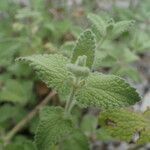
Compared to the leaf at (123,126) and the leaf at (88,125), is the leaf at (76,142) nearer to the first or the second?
the leaf at (123,126)

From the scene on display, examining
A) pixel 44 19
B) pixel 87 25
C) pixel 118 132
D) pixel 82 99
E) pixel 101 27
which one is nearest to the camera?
pixel 82 99

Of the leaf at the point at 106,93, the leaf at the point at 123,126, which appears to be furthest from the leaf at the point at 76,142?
the leaf at the point at 106,93

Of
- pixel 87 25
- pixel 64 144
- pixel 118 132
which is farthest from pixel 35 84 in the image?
pixel 118 132

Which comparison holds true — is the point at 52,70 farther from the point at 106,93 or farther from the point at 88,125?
the point at 88,125

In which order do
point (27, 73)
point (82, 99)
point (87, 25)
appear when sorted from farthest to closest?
point (87, 25) < point (27, 73) < point (82, 99)

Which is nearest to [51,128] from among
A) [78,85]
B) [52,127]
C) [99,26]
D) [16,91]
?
[52,127]

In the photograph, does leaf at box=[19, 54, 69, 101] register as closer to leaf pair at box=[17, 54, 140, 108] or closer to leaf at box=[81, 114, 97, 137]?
leaf pair at box=[17, 54, 140, 108]

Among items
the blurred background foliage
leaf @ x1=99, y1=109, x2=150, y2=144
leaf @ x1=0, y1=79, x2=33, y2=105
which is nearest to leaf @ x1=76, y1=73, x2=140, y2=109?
leaf @ x1=99, y1=109, x2=150, y2=144

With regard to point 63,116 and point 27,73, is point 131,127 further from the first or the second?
point 27,73
